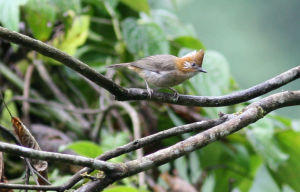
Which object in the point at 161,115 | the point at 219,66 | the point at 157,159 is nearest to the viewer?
the point at 157,159

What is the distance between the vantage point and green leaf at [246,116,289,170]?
308 cm

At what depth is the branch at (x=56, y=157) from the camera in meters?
1.24

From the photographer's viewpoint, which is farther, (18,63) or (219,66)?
(18,63)

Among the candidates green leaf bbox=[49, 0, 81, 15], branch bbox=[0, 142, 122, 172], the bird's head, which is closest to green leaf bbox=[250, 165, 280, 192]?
the bird's head

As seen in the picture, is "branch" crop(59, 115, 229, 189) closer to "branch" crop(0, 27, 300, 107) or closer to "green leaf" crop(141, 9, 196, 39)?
"branch" crop(0, 27, 300, 107)

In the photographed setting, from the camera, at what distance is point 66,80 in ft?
12.1

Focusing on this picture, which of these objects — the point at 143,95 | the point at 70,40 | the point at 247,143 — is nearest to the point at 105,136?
the point at 70,40

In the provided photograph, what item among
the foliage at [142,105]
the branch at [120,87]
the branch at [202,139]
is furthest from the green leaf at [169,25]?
the branch at [202,139]

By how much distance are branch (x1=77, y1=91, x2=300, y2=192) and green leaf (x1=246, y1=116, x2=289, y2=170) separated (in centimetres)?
115

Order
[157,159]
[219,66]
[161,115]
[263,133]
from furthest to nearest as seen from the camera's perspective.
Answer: [161,115], [219,66], [263,133], [157,159]

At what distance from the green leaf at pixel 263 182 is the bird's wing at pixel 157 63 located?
91 centimetres

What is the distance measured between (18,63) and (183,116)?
1.20 metres

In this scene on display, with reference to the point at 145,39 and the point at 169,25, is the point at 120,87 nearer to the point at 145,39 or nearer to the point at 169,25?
the point at 145,39

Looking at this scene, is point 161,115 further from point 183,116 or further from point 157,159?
point 157,159
